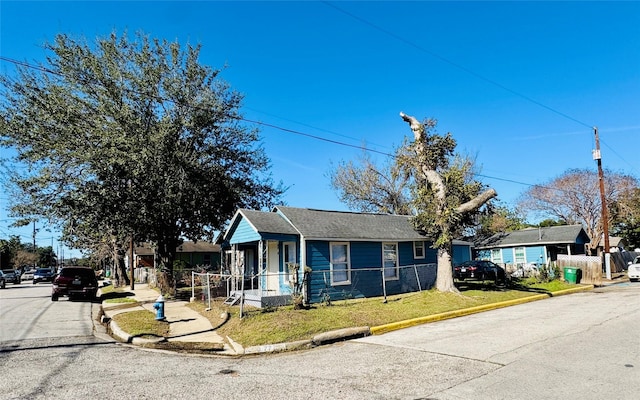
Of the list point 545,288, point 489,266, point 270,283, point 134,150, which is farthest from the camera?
point 489,266

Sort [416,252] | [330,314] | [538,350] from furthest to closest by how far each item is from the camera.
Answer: [416,252]
[330,314]
[538,350]

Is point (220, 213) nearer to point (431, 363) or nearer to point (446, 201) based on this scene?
point (446, 201)

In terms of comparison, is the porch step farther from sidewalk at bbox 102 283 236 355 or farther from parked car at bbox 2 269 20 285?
parked car at bbox 2 269 20 285

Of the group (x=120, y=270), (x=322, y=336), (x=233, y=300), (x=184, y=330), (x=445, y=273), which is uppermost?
(x=445, y=273)

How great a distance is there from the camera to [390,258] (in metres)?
18.9

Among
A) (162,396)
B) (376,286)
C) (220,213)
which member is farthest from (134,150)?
(162,396)

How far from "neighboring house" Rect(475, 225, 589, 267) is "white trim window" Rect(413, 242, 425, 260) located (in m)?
15.4

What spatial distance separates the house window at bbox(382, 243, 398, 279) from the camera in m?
18.6

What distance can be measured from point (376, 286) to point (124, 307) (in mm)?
10825

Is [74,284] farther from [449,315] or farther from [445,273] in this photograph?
[449,315]

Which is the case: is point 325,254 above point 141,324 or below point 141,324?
above

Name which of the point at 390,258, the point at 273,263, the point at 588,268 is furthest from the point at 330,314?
the point at 588,268

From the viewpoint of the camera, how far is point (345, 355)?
8766mm

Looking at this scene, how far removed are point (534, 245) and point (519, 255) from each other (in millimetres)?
1525
